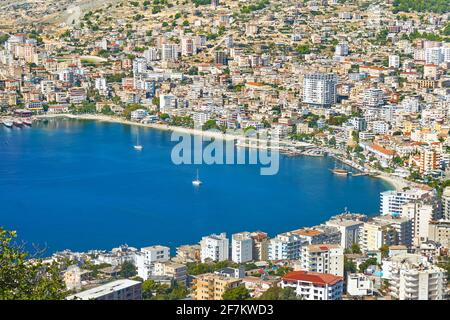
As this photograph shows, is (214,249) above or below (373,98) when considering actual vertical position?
below

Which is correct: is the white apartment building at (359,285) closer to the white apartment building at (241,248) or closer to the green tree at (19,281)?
the white apartment building at (241,248)

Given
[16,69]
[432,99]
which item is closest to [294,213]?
[432,99]

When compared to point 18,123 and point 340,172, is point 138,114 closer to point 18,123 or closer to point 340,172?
point 18,123

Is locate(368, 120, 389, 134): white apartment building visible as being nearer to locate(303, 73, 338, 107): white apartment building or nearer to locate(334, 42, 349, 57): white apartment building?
locate(303, 73, 338, 107): white apartment building

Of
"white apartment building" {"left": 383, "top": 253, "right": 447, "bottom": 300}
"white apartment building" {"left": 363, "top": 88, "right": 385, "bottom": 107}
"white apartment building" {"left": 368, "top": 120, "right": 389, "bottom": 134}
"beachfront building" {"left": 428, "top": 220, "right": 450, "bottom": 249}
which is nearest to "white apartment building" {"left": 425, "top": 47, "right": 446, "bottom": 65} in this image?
"white apartment building" {"left": 363, "top": 88, "right": 385, "bottom": 107}

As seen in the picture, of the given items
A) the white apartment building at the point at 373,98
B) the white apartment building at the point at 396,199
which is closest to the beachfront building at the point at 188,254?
the white apartment building at the point at 396,199

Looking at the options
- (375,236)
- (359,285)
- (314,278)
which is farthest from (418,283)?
(375,236)

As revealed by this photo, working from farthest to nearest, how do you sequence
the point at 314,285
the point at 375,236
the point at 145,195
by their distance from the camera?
1. the point at 145,195
2. the point at 375,236
3. the point at 314,285
